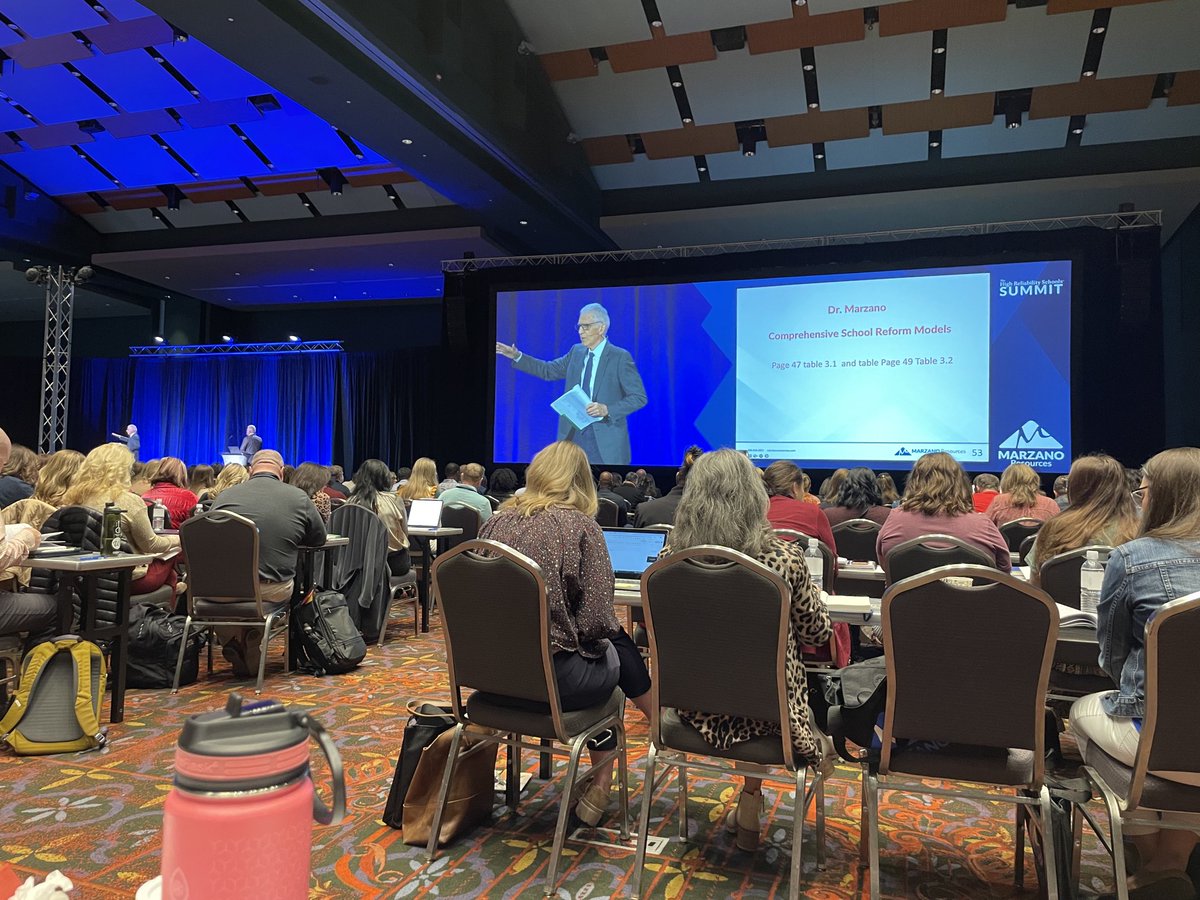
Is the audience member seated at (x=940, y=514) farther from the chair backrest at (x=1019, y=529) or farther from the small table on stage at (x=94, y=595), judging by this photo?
the small table on stage at (x=94, y=595)

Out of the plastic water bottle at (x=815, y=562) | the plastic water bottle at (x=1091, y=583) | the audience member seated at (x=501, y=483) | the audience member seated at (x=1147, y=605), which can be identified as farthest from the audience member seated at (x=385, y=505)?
the audience member seated at (x=1147, y=605)

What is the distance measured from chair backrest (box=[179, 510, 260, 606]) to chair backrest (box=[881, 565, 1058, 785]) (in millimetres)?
3069

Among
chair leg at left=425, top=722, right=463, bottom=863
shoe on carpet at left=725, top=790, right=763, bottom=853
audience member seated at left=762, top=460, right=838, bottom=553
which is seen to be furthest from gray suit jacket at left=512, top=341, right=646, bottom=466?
chair leg at left=425, top=722, right=463, bottom=863

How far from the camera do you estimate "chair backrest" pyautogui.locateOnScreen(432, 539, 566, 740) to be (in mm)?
2229

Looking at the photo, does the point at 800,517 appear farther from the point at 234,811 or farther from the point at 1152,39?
the point at 1152,39

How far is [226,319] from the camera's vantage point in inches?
636

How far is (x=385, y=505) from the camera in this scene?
545 centimetres

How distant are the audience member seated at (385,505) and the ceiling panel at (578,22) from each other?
5.43 metres

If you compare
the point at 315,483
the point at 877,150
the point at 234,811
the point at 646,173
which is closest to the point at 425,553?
the point at 315,483

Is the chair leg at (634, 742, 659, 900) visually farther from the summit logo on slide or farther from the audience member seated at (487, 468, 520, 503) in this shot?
the summit logo on slide

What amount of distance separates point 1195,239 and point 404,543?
377 inches

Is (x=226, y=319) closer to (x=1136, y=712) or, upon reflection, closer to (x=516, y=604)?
(x=516, y=604)

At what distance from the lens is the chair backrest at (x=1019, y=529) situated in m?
4.58

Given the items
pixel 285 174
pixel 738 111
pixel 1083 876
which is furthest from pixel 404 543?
pixel 285 174
